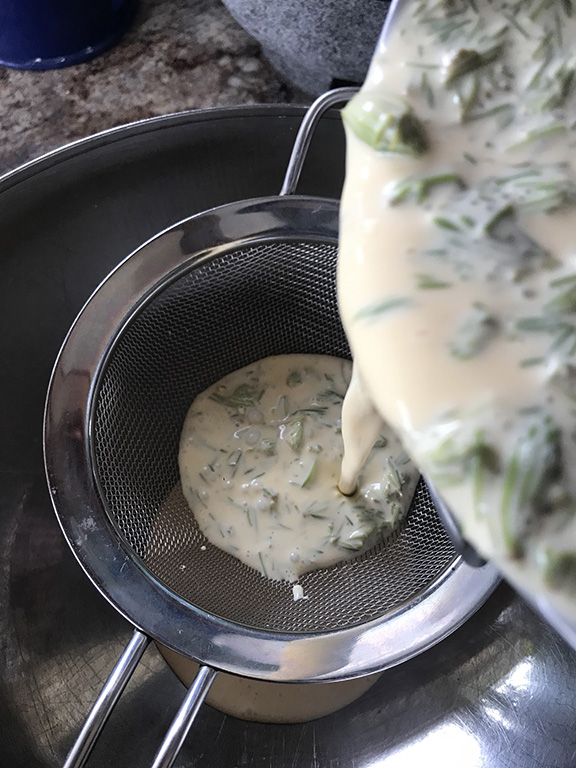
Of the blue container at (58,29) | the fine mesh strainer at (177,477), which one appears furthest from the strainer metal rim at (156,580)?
the blue container at (58,29)

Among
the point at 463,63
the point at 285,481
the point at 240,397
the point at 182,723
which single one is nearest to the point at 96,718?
the point at 182,723

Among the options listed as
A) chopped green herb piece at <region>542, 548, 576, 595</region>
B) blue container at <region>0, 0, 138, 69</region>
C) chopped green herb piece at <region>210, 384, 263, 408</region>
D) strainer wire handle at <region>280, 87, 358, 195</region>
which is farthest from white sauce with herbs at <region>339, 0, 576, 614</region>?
blue container at <region>0, 0, 138, 69</region>

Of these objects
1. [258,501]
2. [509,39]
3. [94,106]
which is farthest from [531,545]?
[94,106]

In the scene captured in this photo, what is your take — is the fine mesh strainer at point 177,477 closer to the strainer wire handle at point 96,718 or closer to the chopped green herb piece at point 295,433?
the strainer wire handle at point 96,718

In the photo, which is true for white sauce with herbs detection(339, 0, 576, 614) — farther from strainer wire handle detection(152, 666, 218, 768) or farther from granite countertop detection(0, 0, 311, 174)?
granite countertop detection(0, 0, 311, 174)

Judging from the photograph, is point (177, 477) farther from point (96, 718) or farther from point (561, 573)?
point (561, 573)

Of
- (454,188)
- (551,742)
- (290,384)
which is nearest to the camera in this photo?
(454,188)

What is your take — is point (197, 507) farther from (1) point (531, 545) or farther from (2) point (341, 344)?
(1) point (531, 545)
